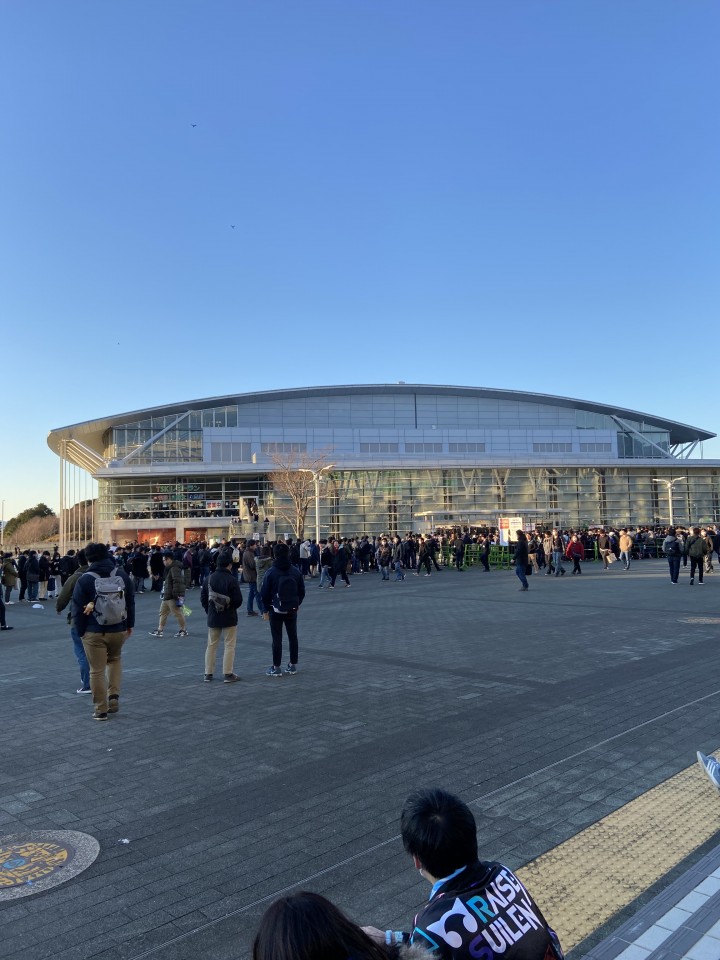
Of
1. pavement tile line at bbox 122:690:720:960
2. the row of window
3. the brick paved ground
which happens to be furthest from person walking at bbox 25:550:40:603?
the row of window

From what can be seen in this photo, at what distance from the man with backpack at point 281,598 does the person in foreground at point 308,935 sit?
7773 mm

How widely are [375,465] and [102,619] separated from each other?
52.6 metres

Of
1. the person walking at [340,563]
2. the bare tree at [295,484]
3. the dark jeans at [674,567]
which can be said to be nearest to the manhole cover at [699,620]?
the dark jeans at [674,567]

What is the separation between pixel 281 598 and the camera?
930 cm

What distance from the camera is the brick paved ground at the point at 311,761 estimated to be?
3.70 m

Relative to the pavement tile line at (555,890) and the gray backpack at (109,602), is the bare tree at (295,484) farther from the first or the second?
the pavement tile line at (555,890)

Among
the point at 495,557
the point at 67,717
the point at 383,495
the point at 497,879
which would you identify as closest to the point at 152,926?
the point at 497,879

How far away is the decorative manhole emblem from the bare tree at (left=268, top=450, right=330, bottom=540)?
48.5m

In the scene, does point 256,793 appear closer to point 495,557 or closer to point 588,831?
point 588,831

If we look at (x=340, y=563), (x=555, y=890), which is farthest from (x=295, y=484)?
(x=555, y=890)

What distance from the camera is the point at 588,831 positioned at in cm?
435

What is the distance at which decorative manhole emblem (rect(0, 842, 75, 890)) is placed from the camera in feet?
13.1

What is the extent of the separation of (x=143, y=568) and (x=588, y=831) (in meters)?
21.7

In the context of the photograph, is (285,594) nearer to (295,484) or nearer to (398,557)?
(398,557)
